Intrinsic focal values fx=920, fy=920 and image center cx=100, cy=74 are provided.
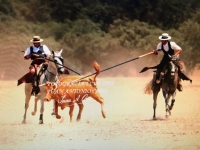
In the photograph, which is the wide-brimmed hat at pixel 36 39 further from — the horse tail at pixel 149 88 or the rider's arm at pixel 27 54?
the horse tail at pixel 149 88

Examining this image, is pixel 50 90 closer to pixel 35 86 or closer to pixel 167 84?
pixel 35 86

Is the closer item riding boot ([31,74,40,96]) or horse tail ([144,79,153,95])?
riding boot ([31,74,40,96])

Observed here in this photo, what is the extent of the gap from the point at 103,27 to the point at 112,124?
1.24 metres

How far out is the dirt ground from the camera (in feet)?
28.2

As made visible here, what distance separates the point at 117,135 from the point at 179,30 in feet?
5.85

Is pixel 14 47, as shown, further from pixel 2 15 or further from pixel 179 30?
pixel 179 30

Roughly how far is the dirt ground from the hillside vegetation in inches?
10.9

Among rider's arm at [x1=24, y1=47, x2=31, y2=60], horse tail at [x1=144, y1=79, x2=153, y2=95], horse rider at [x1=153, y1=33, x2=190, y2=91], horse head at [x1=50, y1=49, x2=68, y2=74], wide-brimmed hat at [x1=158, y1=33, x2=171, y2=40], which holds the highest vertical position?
wide-brimmed hat at [x1=158, y1=33, x2=171, y2=40]

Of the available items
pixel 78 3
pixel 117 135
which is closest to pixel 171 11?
pixel 78 3

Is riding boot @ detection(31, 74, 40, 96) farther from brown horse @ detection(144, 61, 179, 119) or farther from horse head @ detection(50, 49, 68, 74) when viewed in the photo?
brown horse @ detection(144, 61, 179, 119)

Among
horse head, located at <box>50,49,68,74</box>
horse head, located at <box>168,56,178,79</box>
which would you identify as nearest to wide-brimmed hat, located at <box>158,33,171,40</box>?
horse head, located at <box>168,56,178,79</box>

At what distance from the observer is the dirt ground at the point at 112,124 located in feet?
28.2

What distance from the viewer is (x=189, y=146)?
8.46m

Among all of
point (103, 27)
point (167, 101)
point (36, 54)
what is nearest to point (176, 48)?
point (167, 101)
